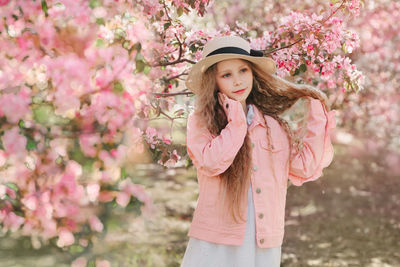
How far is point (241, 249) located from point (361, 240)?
5.21 meters

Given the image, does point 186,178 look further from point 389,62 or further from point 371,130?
point 389,62

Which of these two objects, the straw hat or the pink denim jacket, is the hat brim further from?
the pink denim jacket

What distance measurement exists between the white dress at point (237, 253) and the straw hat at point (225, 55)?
1.92 feet

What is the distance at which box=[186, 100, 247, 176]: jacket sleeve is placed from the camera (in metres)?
2.33

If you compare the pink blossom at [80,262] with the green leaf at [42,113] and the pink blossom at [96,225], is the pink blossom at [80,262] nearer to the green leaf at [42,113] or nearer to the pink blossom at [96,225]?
the pink blossom at [96,225]

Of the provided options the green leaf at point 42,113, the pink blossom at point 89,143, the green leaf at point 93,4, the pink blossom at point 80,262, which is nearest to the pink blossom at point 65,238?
the pink blossom at point 80,262

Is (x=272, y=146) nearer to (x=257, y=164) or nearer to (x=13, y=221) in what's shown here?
(x=257, y=164)

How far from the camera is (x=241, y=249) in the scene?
241cm

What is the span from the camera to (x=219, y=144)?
2354mm

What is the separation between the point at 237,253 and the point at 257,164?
1.27ft

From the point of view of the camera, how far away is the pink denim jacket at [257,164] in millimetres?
2373

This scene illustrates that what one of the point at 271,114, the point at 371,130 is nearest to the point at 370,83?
the point at 371,130

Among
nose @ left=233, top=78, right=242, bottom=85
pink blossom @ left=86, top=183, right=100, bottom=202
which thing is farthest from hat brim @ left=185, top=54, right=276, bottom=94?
pink blossom @ left=86, top=183, right=100, bottom=202

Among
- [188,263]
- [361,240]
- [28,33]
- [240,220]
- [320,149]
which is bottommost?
[361,240]
